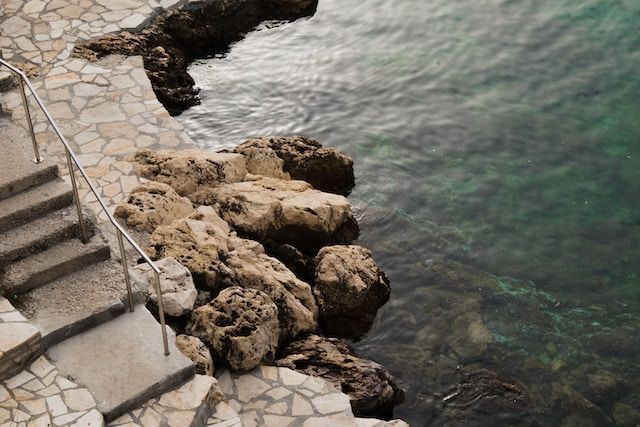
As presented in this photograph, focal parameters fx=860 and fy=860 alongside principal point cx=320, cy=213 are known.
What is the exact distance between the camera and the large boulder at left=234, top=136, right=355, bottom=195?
15.1 m

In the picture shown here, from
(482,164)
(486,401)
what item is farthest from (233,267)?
(482,164)

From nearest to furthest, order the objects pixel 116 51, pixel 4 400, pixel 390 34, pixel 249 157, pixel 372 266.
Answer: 1. pixel 4 400
2. pixel 372 266
3. pixel 249 157
4. pixel 116 51
5. pixel 390 34

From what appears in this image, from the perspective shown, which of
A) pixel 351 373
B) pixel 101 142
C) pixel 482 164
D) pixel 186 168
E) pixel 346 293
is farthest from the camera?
pixel 482 164

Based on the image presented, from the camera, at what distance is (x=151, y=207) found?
42.6 feet

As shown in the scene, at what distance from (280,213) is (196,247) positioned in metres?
2.07

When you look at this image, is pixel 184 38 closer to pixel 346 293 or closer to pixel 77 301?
pixel 346 293

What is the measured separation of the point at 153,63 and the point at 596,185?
8898mm

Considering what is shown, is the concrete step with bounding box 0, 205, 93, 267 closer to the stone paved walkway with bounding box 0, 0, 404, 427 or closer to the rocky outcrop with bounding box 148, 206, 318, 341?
the stone paved walkway with bounding box 0, 0, 404, 427

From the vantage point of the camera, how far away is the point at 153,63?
56.5 ft

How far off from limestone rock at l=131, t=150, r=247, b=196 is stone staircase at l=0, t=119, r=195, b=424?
2.93 metres

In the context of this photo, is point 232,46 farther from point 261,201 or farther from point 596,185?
point 596,185

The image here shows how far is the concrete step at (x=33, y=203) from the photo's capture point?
34.1 ft

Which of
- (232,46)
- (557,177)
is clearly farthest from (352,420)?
(232,46)

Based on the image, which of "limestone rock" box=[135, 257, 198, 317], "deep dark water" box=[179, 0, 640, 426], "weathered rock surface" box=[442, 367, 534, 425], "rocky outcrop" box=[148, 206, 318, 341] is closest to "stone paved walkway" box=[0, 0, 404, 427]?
"limestone rock" box=[135, 257, 198, 317]
